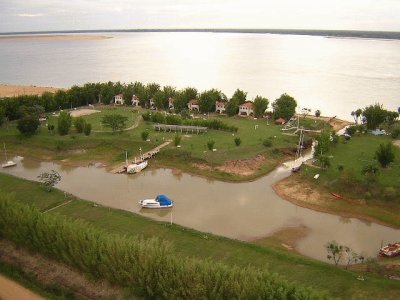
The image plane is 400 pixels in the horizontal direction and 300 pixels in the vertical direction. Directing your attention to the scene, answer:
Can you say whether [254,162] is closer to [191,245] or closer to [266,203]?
[266,203]

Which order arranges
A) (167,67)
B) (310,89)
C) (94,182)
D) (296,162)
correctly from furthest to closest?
(167,67), (310,89), (296,162), (94,182)

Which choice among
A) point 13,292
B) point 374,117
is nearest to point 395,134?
point 374,117

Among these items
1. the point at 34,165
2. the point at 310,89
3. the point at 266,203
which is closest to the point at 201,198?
the point at 266,203

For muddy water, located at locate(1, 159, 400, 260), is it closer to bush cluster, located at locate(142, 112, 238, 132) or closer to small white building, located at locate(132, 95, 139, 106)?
bush cluster, located at locate(142, 112, 238, 132)

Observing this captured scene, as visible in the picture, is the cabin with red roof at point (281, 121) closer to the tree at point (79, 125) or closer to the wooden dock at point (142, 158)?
the wooden dock at point (142, 158)

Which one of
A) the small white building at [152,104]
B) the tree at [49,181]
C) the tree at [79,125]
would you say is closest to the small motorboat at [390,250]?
the tree at [49,181]

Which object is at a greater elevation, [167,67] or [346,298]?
[167,67]
